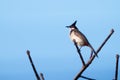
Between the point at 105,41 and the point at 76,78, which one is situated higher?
the point at 105,41

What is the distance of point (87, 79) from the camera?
2.06m

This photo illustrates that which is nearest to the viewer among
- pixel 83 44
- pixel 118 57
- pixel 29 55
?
pixel 29 55

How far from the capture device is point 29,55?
189 centimetres

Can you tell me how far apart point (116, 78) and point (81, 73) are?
0.34m

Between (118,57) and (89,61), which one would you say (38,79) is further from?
(118,57)

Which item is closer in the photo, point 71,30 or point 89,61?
point 89,61

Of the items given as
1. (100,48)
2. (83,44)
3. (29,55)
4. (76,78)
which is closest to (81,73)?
(76,78)

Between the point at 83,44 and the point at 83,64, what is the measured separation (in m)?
3.34

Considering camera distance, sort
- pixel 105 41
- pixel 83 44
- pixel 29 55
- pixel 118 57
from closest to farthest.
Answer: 1. pixel 29 55
2. pixel 105 41
3. pixel 118 57
4. pixel 83 44

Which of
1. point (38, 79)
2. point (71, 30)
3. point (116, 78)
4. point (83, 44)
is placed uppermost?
point (71, 30)

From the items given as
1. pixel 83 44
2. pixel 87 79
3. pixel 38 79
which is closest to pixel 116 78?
pixel 87 79

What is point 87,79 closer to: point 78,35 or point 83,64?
point 83,64

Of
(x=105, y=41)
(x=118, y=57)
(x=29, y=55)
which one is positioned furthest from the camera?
(x=118, y=57)

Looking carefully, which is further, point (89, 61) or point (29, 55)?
point (89, 61)
